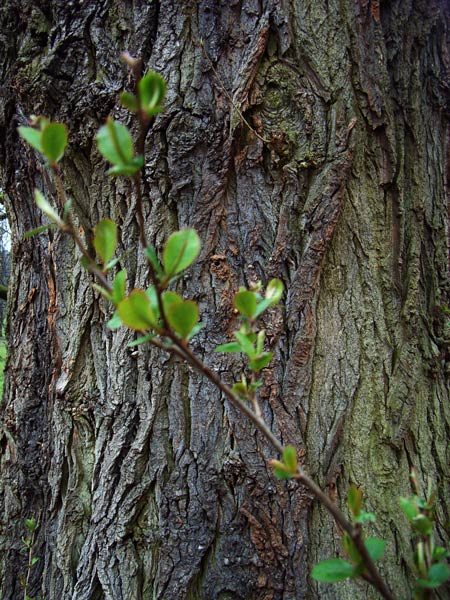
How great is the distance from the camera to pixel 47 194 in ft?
4.44

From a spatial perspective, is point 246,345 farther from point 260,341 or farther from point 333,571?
point 333,571

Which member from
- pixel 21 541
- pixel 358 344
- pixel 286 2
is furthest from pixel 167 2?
pixel 21 541

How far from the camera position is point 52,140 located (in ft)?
1.53

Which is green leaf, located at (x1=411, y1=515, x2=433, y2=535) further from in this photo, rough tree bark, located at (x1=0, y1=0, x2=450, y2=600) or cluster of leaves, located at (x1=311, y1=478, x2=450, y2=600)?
rough tree bark, located at (x1=0, y1=0, x2=450, y2=600)

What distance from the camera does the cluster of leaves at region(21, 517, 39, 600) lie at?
134cm

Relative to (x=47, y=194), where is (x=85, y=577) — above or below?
below

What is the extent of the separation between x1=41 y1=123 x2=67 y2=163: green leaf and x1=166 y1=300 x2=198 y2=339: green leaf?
183 millimetres

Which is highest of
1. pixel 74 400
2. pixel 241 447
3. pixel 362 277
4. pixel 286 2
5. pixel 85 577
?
pixel 286 2

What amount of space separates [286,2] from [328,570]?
1163 millimetres

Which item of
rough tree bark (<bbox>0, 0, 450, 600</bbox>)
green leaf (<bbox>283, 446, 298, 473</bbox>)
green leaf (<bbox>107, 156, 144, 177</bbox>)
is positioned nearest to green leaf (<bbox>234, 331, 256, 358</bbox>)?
green leaf (<bbox>283, 446, 298, 473</bbox>)

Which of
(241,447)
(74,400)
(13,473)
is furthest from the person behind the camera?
(13,473)

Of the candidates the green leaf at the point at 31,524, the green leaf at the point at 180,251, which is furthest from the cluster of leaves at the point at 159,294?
the green leaf at the point at 31,524

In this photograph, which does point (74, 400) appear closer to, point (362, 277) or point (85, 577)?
point (85, 577)

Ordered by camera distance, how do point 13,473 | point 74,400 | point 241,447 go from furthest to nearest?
point 13,473, point 74,400, point 241,447
